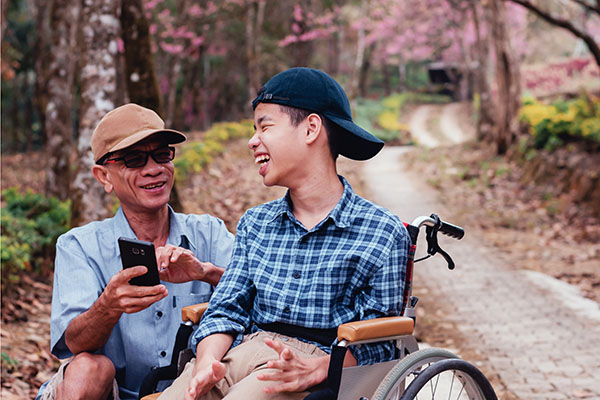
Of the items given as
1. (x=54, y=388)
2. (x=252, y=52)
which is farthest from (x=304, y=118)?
(x=252, y=52)

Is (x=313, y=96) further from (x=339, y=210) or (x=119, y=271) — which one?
(x=119, y=271)

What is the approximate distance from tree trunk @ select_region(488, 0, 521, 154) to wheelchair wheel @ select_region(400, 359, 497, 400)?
44.9 feet

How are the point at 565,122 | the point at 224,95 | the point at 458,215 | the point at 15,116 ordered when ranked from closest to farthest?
1. the point at 458,215
2. the point at 565,122
3. the point at 15,116
4. the point at 224,95

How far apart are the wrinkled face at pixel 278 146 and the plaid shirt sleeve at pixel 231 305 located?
35 centimetres

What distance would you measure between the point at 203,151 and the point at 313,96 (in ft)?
33.3

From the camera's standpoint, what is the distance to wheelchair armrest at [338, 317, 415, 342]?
7.38 ft

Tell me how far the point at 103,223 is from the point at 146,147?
39 centimetres

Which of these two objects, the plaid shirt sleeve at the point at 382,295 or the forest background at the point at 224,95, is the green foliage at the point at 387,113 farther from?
the plaid shirt sleeve at the point at 382,295

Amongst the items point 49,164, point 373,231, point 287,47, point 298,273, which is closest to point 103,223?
point 298,273

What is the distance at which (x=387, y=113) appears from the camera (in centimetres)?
3294

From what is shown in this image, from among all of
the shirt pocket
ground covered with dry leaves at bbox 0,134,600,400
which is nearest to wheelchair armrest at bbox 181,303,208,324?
the shirt pocket

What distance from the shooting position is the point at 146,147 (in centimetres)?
290

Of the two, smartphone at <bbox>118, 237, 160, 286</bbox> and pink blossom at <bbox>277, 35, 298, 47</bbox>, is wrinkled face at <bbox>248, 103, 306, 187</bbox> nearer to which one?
smartphone at <bbox>118, 237, 160, 286</bbox>

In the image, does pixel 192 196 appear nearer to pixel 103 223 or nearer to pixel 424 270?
pixel 424 270
